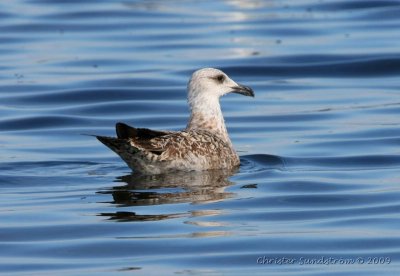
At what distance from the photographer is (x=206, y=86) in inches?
620

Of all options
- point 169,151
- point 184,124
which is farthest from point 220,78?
point 184,124

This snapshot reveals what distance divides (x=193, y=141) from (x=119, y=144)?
0.91 metres

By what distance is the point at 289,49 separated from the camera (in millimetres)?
24938

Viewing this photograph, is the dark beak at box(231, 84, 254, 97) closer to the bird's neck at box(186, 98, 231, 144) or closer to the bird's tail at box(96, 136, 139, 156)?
the bird's neck at box(186, 98, 231, 144)

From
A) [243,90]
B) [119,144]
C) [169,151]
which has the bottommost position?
[169,151]

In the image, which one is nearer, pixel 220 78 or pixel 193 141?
pixel 193 141

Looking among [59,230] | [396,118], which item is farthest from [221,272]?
[396,118]

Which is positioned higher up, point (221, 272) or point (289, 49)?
point (289, 49)

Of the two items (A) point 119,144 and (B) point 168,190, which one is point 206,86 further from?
(B) point 168,190

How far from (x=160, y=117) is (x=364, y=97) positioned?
2.99 metres

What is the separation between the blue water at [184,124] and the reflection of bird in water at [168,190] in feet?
0.10

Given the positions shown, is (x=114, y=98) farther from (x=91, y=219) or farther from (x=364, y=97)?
(x=91, y=219)

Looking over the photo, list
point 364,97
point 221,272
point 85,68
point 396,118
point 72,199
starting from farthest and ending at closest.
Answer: point 85,68 → point 364,97 → point 396,118 → point 72,199 → point 221,272

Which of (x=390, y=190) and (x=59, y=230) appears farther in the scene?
(x=390, y=190)
